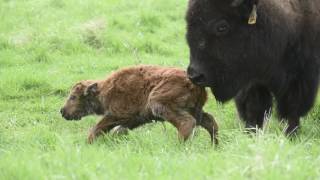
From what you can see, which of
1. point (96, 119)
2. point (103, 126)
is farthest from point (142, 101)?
point (96, 119)

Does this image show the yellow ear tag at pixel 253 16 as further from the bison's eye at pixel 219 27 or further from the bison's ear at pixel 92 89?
the bison's ear at pixel 92 89

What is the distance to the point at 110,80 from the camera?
24.2 ft

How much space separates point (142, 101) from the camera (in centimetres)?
705

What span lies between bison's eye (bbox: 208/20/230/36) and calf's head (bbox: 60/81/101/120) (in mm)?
1752

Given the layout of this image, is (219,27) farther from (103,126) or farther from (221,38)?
(103,126)

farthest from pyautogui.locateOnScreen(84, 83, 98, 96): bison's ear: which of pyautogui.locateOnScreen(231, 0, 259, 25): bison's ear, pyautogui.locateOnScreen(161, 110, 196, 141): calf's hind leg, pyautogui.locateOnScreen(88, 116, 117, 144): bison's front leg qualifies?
pyautogui.locateOnScreen(231, 0, 259, 25): bison's ear

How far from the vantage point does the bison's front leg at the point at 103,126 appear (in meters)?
7.14

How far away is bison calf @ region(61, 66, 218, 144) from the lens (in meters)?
6.71

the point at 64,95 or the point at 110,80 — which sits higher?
the point at 110,80

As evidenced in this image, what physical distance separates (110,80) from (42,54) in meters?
4.81

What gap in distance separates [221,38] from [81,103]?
200 cm

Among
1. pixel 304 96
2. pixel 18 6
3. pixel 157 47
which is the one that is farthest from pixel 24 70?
pixel 304 96

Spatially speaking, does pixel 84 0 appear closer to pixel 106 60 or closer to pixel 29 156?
pixel 106 60

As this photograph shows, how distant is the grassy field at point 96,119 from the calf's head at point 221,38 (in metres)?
0.57
